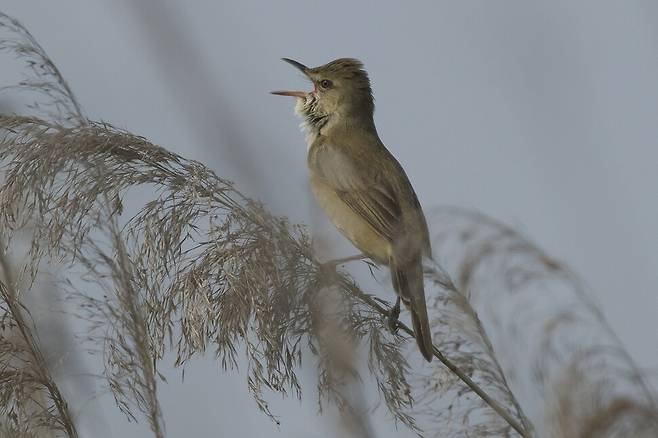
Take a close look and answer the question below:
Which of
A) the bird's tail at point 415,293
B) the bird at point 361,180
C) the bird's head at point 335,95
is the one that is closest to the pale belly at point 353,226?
the bird at point 361,180

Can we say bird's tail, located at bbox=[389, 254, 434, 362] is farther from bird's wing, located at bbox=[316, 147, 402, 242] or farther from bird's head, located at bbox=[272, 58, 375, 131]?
bird's head, located at bbox=[272, 58, 375, 131]

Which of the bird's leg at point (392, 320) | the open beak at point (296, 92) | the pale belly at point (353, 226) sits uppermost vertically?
the open beak at point (296, 92)

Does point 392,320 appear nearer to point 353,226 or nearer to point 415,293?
→ point 415,293

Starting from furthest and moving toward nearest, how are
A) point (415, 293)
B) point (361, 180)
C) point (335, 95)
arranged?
point (335, 95), point (361, 180), point (415, 293)

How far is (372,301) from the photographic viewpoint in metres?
2.61

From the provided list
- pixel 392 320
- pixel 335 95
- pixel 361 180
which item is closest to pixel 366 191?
pixel 361 180

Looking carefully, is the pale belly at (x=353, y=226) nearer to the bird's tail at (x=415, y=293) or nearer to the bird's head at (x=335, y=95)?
the bird's tail at (x=415, y=293)

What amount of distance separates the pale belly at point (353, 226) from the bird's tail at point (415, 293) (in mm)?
216

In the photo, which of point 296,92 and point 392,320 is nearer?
point 392,320

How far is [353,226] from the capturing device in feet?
13.3

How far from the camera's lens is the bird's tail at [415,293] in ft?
9.27

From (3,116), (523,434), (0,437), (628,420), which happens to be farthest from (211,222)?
(628,420)

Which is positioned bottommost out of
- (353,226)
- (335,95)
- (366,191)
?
(353,226)

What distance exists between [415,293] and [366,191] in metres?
0.97
